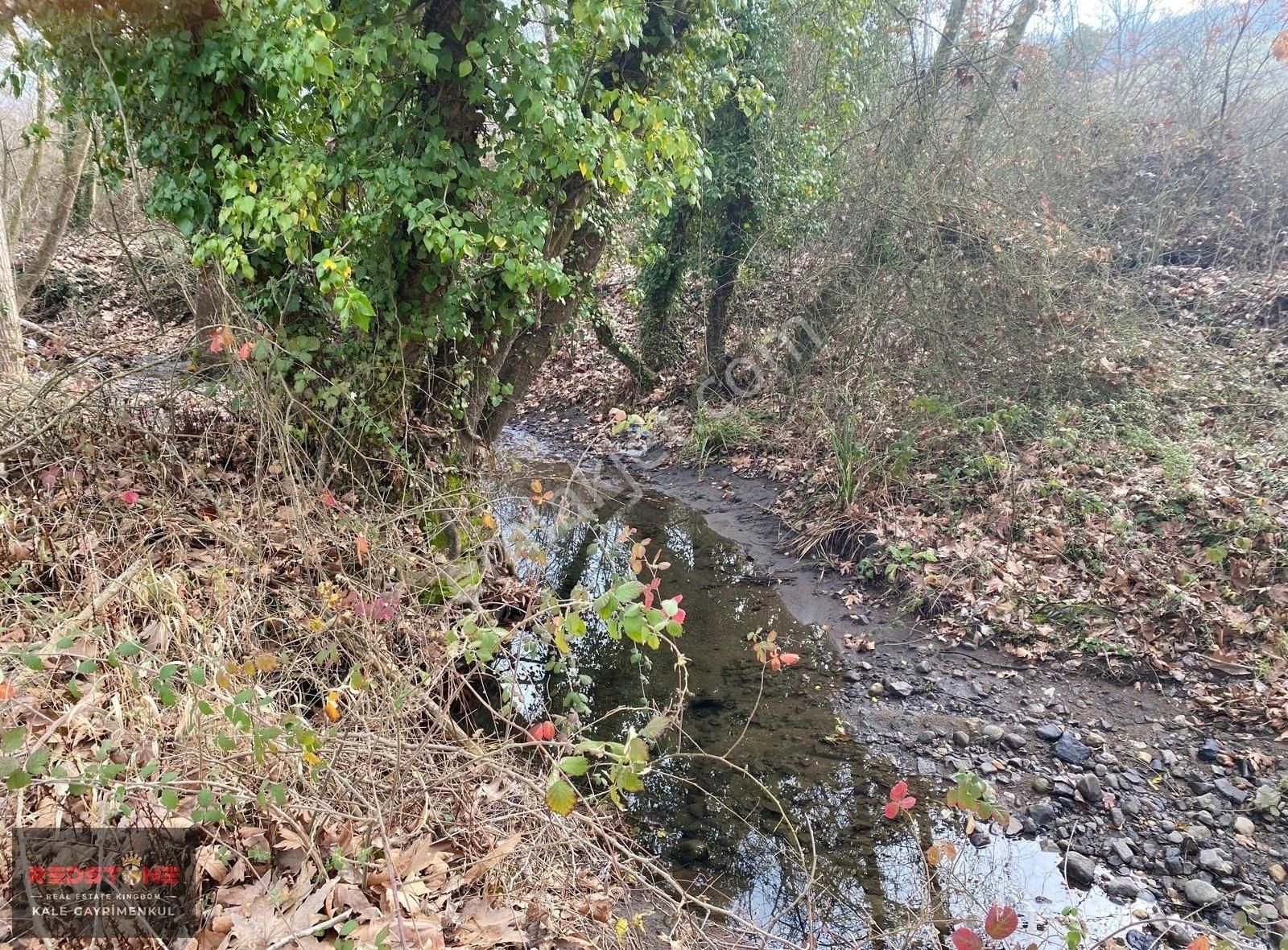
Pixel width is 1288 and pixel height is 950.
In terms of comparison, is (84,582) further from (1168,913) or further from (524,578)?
(1168,913)

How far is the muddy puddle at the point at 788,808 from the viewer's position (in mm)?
3674

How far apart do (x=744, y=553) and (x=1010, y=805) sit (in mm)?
3842

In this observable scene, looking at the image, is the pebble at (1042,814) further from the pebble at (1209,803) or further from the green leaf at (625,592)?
the green leaf at (625,592)

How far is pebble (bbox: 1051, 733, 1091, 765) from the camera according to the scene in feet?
15.2

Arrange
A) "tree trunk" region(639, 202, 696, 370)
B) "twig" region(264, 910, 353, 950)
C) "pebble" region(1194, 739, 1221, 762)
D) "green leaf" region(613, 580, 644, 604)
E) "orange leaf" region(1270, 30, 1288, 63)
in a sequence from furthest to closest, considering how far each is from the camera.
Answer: "tree trunk" region(639, 202, 696, 370) → "orange leaf" region(1270, 30, 1288, 63) → "pebble" region(1194, 739, 1221, 762) → "twig" region(264, 910, 353, 950) → "green leaf" region(613, 580, 644, 604)

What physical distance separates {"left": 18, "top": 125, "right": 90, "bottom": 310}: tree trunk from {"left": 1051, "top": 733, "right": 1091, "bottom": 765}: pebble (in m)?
11.7

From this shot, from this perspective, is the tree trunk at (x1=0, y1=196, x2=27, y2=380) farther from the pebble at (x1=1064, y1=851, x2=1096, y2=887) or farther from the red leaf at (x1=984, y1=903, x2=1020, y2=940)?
the pebble at (x1=1064, y1=851, x2=1096, y2=887)

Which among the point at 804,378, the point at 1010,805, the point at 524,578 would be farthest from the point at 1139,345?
the point at 524,578

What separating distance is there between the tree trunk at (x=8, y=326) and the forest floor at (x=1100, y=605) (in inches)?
183

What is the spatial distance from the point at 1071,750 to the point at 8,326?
30.1ft

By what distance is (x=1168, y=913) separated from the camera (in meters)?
3.59

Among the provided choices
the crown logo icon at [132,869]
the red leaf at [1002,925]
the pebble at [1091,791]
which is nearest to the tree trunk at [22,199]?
the crown logo icon at [132,869]

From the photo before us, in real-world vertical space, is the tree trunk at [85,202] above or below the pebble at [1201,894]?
above

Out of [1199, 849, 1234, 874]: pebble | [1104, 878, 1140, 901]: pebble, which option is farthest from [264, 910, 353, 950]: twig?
[1199, 849, 1234, 874]: pebble
